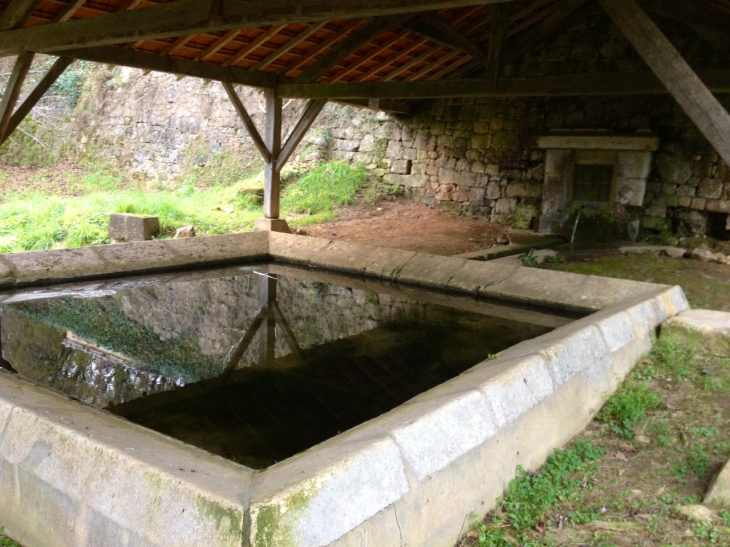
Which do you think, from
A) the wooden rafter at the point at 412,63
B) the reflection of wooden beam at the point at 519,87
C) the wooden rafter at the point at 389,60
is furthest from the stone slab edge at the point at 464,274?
the wooden rafter at the point at 412,63

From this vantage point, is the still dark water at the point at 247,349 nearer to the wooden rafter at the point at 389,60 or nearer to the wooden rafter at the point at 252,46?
the wooden rafter at the point at 252,46

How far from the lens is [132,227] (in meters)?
8.06

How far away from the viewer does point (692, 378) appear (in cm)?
332

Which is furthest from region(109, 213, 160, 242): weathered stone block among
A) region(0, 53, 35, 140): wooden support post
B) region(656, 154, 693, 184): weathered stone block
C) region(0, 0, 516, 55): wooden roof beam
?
region(656, 154, 693, 184): weathered stone block

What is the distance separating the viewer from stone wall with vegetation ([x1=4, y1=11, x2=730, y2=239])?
7922mm

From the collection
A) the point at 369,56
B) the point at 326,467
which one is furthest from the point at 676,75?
the point at 369,56

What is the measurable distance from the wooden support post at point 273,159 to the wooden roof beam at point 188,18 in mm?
3218

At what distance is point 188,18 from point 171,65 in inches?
92.0

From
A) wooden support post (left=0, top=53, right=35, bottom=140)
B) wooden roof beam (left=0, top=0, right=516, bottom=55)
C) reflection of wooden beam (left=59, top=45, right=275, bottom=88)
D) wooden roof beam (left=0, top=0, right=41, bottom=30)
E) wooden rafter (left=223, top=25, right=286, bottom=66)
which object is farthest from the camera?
wooden rafter (left=223, top=25, right=286, bottom=66)

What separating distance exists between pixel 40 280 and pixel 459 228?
231 inches

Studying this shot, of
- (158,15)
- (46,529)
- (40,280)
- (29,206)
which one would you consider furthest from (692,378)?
A: (29,206)

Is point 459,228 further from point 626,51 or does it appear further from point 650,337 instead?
point 650,337

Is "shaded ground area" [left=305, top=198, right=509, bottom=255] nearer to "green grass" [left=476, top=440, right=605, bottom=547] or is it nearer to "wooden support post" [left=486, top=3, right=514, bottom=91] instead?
"wooden support post" [left=486, top=3, right=514, bottom=91]

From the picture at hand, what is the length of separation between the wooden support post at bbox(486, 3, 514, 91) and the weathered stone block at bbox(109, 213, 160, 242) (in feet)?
15.3
